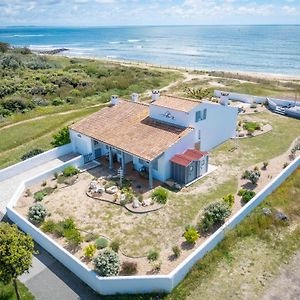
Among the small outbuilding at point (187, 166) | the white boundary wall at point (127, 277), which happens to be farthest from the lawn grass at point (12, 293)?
the small outbuilding at point (187, 166)

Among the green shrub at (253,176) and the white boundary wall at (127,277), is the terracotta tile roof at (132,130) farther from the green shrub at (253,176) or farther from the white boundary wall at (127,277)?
the white boundary wall at (127,277)

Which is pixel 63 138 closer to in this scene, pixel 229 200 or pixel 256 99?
pixel 229 200

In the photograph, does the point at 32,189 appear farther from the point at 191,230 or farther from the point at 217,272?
the point at 217,272

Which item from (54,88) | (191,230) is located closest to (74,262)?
(191,230)

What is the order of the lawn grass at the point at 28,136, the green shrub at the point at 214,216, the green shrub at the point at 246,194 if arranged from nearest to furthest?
the green shrub at the point at 214,216 < the green shrub at the point at 246,194 < the lawn grass at the point at 28,136

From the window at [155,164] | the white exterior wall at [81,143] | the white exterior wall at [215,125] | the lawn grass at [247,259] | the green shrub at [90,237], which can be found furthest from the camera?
the white exterior wall at [81,143]

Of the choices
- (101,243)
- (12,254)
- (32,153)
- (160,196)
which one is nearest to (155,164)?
(160,196)

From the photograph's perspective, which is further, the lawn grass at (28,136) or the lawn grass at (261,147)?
the lawn grass at (28,136)
